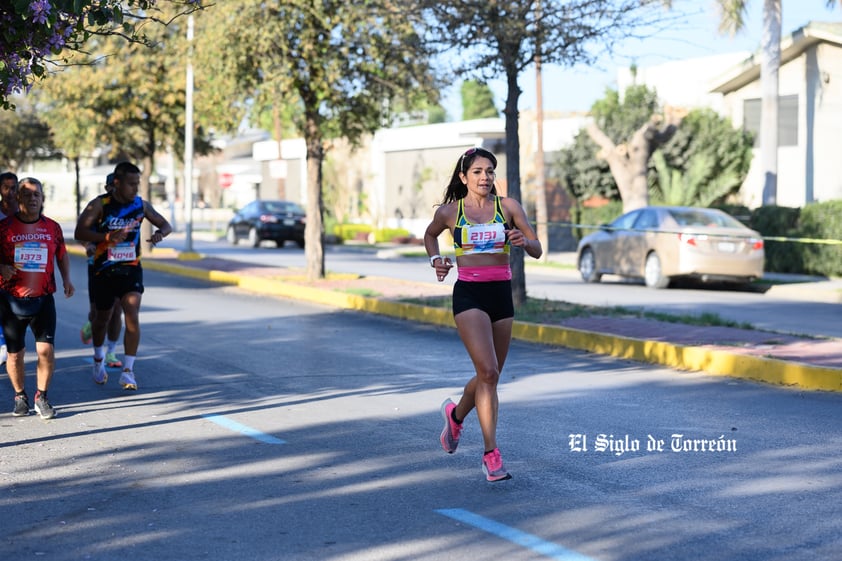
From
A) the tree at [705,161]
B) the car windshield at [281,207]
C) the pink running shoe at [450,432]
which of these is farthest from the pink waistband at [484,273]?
the car windshield at [281,207]

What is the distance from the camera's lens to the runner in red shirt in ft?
31.0

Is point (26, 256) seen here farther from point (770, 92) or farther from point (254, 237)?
point (254, 237)

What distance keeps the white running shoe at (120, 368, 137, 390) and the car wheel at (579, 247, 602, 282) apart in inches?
622

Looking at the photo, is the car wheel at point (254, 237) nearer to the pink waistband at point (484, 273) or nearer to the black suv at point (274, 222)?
the black suv at point (274, 222)

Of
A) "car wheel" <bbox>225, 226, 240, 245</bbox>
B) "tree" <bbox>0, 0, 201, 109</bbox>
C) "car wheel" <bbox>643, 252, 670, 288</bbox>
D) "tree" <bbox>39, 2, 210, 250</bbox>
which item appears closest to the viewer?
"tree" <bbox>0, 0, 201, 109</bbox>

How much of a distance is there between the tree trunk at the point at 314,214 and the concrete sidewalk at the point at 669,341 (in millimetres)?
1858

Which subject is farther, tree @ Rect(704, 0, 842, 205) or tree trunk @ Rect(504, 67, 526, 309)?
tree @ Rect(704, 0, 842, 205)

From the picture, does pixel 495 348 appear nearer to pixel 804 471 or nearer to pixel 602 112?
pixel 804 471

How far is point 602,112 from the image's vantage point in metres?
41.8

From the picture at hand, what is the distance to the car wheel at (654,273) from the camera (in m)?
23.2

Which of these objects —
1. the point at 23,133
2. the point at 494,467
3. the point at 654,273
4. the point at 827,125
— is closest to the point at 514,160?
the point at 654,273

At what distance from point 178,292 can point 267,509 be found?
1626 cm

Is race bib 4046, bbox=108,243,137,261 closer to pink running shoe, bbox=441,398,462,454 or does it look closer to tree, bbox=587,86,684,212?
pink running shoe, bbox=441,398,462,454

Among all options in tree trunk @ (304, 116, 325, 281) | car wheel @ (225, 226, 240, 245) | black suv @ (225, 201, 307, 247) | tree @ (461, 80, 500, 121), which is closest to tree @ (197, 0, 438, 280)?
tree trunk @ (304, 116, 325, 281)
